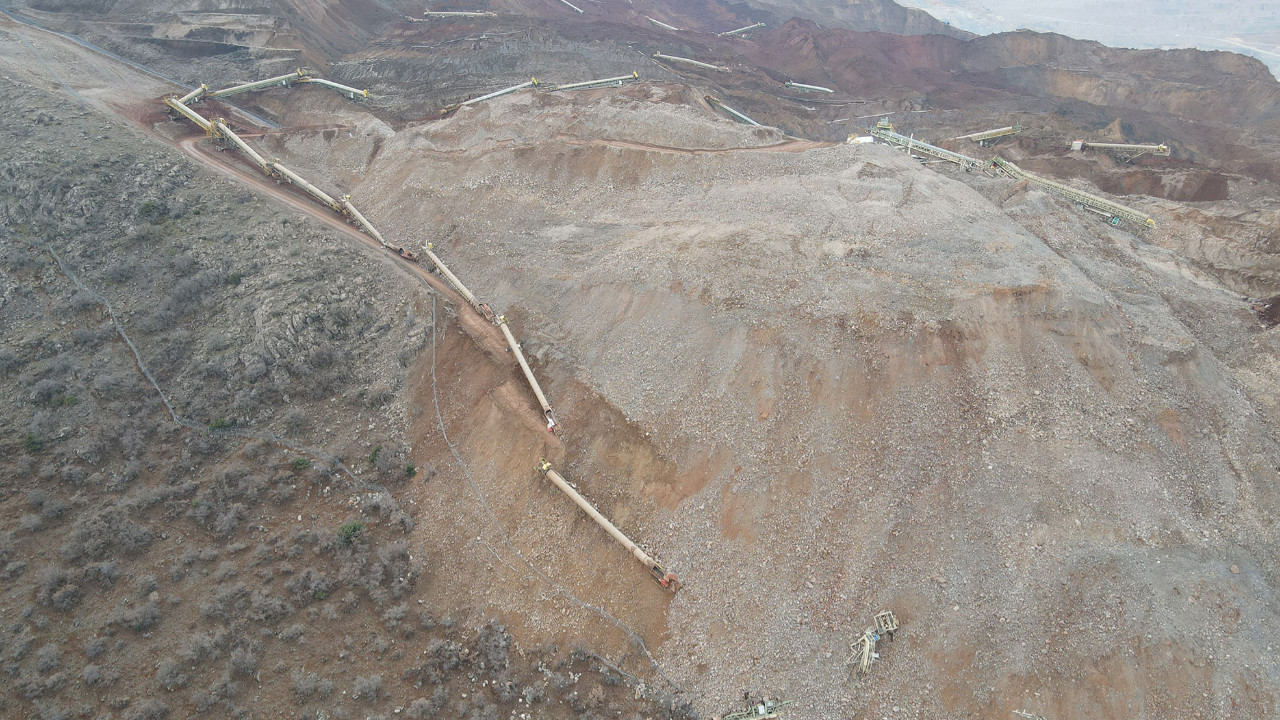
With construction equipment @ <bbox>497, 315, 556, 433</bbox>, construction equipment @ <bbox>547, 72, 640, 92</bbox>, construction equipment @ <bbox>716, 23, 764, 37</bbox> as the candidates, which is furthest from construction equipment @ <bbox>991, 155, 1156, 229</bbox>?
construction equipment @ <bbox>716, 23, 764, 37</bbox>

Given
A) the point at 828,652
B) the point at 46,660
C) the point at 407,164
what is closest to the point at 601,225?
the point at 407,164

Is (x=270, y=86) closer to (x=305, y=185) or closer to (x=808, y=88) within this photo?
(x=305, y=185)

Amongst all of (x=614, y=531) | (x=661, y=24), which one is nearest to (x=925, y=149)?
(x=614, y=531)

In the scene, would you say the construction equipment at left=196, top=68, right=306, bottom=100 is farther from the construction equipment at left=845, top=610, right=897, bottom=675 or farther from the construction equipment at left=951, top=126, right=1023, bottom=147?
the construction equipment at left=951, top=126, right=1023, bottom=147

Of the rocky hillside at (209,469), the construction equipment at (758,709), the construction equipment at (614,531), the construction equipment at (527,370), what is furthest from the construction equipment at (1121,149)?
the rocky hillside at (209,469)

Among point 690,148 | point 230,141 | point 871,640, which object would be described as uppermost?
point 690,148

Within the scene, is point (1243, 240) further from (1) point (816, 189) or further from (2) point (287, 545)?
(2) point (287, 545)

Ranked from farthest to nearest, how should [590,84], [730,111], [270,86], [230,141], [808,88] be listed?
[808,88] < [730,111] < [590,84] < [270,86] < [230,141]
